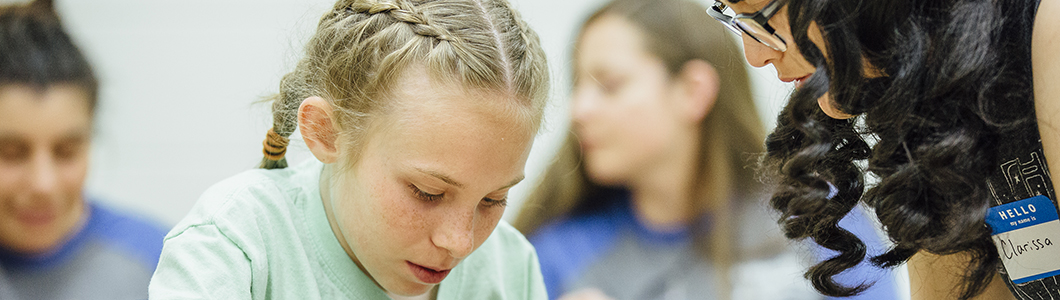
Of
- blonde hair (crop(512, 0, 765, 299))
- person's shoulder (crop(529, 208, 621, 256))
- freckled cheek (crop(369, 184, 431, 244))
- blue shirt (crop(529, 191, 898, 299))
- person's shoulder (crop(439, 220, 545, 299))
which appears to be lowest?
blue shirt (crop(529, 191, 898, 299))

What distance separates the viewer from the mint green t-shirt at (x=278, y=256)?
2.76 ft

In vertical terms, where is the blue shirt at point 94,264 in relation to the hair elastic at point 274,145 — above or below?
below

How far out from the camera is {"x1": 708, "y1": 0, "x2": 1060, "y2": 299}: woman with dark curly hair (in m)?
0.73

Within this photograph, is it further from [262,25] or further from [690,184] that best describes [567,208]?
[262,25]

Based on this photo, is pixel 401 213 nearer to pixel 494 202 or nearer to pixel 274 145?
pixel 494 202

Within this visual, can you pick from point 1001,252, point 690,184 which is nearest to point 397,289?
point 1001,252

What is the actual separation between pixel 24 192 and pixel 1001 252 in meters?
1.78

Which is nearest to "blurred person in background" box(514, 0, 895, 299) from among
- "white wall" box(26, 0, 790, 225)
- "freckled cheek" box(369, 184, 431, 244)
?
"white wall" box(26, 0, 790, 225)

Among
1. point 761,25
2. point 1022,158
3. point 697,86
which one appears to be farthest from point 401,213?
point 697,86

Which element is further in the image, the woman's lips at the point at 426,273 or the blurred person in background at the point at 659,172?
the blurred person in background at the point at 659,172

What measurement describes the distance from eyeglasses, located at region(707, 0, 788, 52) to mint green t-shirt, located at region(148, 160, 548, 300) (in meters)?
0.50

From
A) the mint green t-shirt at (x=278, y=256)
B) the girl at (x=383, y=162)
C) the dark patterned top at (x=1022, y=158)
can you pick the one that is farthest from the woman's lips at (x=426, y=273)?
the dark patterned top at (x=1022, y=158)

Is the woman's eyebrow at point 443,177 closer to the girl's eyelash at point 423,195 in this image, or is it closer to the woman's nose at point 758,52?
the girl's eyelash at point 423,195

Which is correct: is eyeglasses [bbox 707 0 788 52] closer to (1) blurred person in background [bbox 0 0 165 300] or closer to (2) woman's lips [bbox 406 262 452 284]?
(2) woman's lips [bbox 406 262 452 284]
